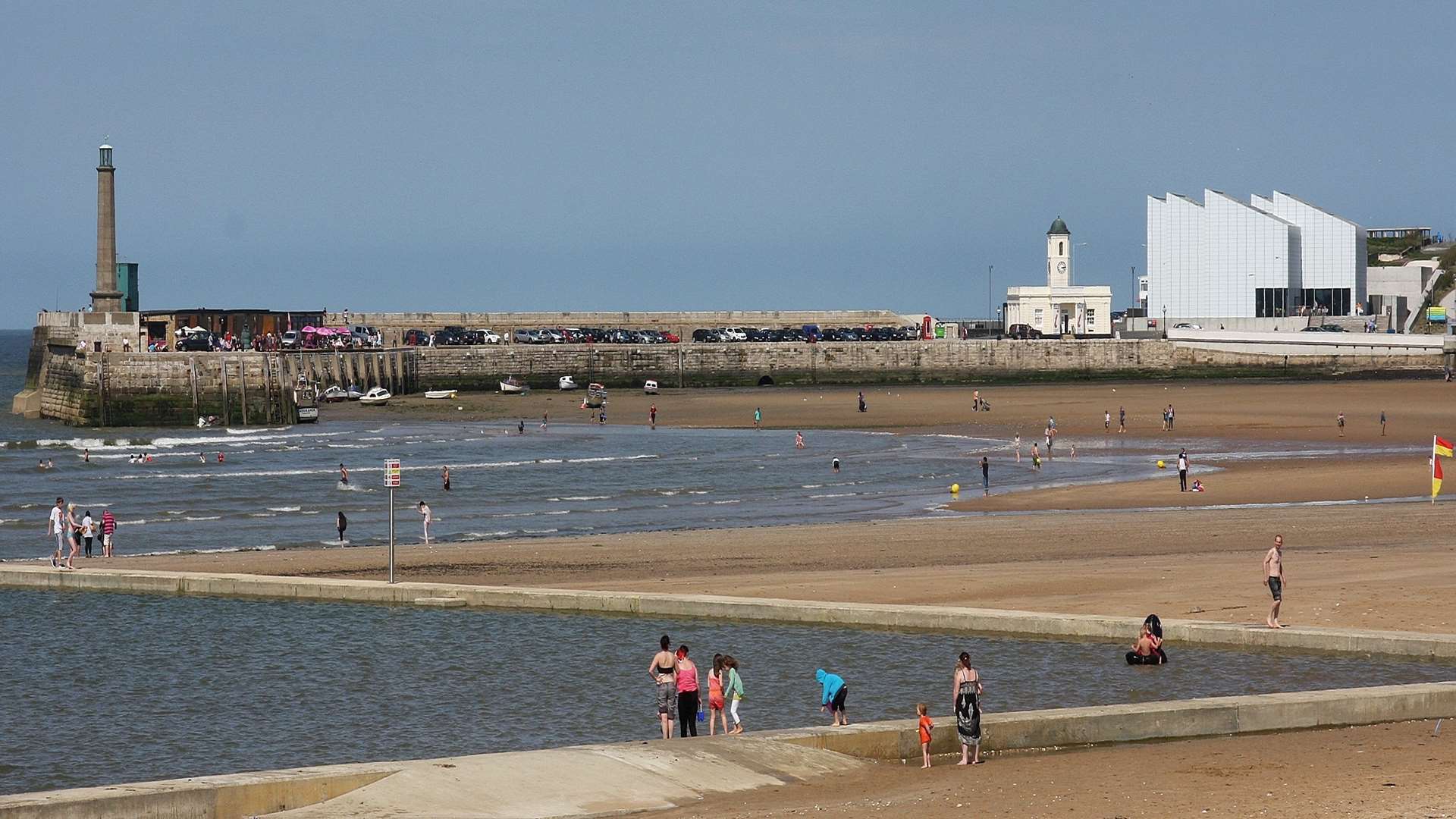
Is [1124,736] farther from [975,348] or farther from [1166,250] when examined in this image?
[1166,250]

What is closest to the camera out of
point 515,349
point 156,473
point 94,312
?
point 156,473

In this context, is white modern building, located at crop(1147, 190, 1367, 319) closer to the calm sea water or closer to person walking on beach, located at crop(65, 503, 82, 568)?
person walking on beach, located at crop(65, 503, 82, 568)

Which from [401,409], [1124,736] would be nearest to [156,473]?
[401,409]

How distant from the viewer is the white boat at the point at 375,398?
8675cm

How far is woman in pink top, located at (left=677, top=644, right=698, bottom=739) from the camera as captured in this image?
56.1ft

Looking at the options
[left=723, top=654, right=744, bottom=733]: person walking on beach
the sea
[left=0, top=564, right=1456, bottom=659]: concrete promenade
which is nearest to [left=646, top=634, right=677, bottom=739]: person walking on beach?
[left=723, top=654, right=744, bottom=733]: person walking on beach

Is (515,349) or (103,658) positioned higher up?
(515,349)

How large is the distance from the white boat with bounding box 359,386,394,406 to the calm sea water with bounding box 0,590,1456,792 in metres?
60.7

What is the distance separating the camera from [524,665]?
Result: 22.5 metres

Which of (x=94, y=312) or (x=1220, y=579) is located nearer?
(x=1220, y=579)

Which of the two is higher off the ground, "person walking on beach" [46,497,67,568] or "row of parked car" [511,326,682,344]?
"row of parked car" [511,326,682,344]

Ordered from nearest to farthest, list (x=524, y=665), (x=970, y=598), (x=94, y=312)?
(x=524, y=665) → (x=970, y=598) → (x=94, y=312)

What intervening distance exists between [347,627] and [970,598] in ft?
32.4

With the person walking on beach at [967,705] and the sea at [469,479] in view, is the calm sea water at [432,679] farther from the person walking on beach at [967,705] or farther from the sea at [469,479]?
the sea at [469,479]
